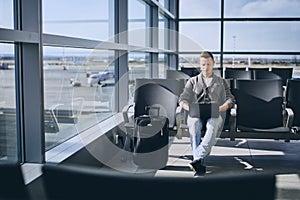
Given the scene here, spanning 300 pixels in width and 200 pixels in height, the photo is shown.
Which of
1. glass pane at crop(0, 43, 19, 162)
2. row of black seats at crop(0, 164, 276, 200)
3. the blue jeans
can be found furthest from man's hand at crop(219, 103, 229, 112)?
row of black seats at crop(0, 164, 276, 200)

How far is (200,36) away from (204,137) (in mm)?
6397

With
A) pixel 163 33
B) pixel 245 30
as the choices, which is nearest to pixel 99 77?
pixel 163 33

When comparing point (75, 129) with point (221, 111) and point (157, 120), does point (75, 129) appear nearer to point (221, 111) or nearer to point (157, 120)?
point (157, 120)

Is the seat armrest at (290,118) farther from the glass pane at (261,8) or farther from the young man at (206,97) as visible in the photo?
the glass pane at (261,8)

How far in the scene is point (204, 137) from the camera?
4086mm

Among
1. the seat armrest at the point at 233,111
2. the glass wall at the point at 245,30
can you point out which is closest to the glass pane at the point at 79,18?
the seat armrest at the point at 233,111

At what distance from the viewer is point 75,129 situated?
3.92m

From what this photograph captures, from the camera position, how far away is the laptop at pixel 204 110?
13.5 ft

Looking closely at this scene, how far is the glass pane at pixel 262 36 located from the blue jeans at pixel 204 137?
6134 mm

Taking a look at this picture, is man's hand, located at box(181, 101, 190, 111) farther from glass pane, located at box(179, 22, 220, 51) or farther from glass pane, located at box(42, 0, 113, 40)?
glass pane, located at box(179, 22, 220, 51)

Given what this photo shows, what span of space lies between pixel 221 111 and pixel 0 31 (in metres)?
2.50

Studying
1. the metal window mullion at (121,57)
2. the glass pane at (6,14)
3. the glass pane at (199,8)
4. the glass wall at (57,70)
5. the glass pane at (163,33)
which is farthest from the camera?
the glass pane at (199,8)

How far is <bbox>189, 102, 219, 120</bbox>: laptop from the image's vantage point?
4102mm

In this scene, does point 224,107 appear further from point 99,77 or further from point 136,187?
point 136,187
